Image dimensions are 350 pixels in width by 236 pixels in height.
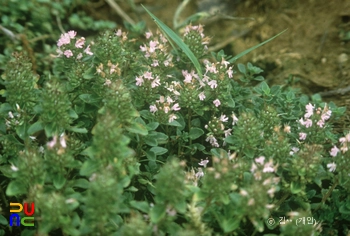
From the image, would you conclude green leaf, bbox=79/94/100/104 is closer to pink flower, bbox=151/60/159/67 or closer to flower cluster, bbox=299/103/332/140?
pink flower, bbox=151/60/159/67

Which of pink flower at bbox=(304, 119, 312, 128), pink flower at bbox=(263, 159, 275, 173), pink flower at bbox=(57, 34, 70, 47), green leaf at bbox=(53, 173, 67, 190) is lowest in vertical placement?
pink flower at bbox=(263, 159, 275, 173)

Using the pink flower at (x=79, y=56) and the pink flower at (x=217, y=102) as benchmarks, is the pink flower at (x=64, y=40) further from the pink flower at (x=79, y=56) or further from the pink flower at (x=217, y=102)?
the pink flower at (x=217, y=102)

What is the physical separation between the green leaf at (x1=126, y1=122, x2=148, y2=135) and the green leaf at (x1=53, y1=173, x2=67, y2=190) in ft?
1.26

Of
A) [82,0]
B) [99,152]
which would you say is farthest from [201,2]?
[99,152]

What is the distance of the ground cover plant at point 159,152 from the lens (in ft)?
6.81

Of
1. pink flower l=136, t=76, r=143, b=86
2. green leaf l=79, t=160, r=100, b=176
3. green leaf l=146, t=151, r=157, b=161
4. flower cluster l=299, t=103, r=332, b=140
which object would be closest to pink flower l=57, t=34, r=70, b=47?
pink flower l=136, t=76, r=143, b=86

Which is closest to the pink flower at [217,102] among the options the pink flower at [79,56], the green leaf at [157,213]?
the pink flower at [79,56]

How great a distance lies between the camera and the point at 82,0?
484 cm

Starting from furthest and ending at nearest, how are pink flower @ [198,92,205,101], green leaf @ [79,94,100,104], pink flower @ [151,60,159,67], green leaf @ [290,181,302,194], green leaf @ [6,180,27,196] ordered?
pink flower @ [151,60,159,67]
pink flower @ [198,92,205,101]
green leaf @ [79,94,100,104]
green leaf @ [290,181,302,194]
green leaf @ [6,180,27,196]

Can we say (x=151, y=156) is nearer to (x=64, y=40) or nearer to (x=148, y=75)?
(x=148, y=75)

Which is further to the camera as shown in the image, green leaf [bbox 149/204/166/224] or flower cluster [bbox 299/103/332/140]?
flower cluster [bbox 299/103/332/140]

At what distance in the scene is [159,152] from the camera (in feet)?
8.86

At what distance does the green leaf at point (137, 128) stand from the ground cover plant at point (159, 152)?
0.01 m

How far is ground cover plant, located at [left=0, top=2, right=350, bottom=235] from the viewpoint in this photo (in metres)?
2.08
